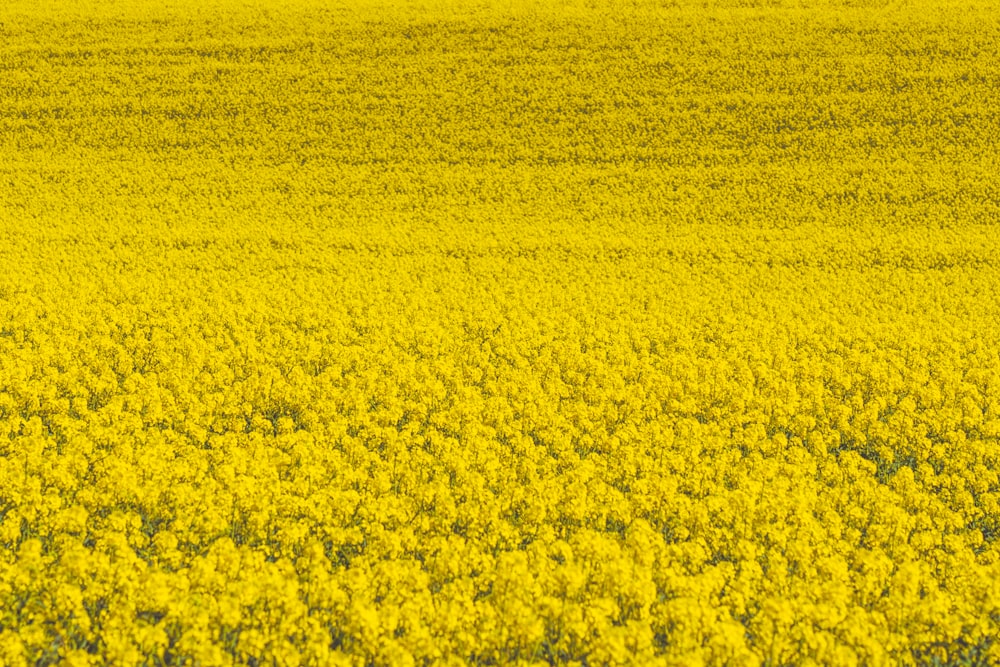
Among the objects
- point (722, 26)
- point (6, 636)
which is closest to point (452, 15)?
point (722, 26)

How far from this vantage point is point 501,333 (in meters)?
10.6

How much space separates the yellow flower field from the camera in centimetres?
491

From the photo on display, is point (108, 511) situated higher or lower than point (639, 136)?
lower

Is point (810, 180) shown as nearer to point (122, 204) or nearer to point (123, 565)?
point (122, 204)

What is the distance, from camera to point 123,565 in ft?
16.2

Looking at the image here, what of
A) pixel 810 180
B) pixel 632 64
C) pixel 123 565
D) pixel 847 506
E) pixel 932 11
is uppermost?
pixel 932 11

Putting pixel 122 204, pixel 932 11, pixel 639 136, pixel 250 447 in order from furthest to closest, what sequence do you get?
1. pixel 932 11
2. pixel 639 136
3. pixel 122 204
4. pixel 250 447

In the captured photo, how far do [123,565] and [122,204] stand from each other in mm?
14972

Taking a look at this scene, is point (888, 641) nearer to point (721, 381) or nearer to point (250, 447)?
point (721, 381)

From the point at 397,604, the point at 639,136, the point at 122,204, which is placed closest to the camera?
the point at 397,604

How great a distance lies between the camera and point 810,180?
18453 mm

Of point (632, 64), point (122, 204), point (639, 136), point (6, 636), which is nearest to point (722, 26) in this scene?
point (632, 64)

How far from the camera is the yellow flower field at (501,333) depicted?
16.1 feet

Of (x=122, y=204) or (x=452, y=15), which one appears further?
(x=452, y=15)
